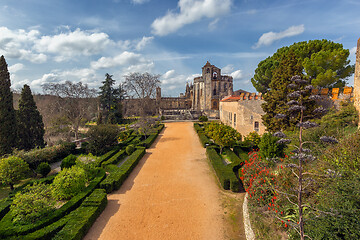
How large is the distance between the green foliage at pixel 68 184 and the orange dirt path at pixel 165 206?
181 centimetres

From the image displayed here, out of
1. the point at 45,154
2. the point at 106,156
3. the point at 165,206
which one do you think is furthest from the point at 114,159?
the point at 165,206

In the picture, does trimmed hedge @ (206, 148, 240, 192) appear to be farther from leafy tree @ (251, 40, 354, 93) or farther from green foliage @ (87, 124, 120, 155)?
green foliage @ (87, 124, 120, 155)

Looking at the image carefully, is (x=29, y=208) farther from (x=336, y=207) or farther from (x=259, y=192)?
(x=336, y=207)

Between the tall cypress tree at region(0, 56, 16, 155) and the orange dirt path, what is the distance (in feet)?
35.6

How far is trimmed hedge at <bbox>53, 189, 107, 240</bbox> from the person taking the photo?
20.1 feet

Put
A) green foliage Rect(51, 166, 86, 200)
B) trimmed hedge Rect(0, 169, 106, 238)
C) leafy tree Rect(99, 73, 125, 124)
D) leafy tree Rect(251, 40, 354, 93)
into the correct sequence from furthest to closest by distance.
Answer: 1. leafy tree Rect(99, 73, 125, 124)
2. leafy tree Rect(251, 40, 354, 93)
3. green foliage Rect(51, 166, 86, 200)
4. trimmed hedge Rect(0, 169, 106, 238)

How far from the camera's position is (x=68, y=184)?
343 inches

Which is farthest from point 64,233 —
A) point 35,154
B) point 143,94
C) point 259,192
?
point 143,94

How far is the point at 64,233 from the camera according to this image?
6.11m

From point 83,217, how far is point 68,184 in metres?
2.57

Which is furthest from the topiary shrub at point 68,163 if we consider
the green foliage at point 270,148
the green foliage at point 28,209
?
the green foliage at point 270,148

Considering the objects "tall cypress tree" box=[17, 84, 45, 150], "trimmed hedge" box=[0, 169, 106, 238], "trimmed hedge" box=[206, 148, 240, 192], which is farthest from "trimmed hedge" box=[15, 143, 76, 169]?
"trimmed hedge" box=[206, 148, 240, 192]

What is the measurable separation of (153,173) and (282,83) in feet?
40.5

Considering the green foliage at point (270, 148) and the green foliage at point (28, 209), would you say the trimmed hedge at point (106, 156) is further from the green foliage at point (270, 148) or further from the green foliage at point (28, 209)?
the green foliage at point (270, 148)
